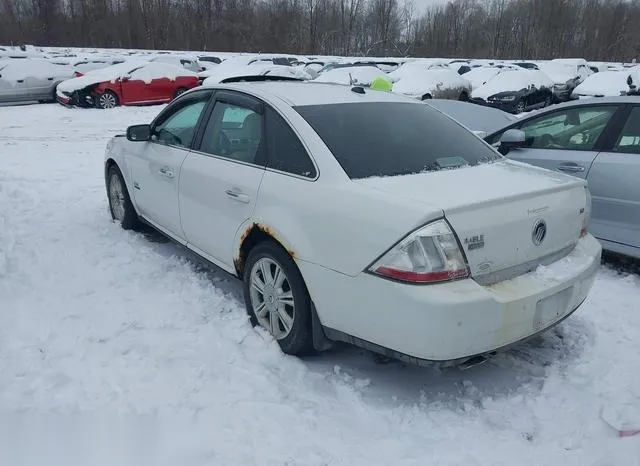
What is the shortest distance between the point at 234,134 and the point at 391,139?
1.17 metres

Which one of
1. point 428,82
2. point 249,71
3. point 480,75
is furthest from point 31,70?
point 480,75

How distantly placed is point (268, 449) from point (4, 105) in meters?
19.1

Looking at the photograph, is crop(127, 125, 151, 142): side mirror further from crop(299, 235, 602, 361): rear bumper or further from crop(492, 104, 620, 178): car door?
crop(492, 104, 620, 178): car door

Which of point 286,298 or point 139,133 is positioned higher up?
point 139,133

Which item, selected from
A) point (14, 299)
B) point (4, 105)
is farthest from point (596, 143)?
point (4, 105)

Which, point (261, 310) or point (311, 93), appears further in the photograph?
point (311, 93)

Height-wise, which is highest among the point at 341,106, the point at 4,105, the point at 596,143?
the point at 341,106

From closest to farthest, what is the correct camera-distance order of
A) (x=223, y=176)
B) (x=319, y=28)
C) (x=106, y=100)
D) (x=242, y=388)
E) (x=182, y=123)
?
1. (x=242, y=388)
2. (x=223, y=176)
3. (x=182, y=123)
4. (x=106, y=100)
5. (x=319, y=28)

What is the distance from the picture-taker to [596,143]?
488 cm

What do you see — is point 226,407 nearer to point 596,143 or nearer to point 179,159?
point 179,159

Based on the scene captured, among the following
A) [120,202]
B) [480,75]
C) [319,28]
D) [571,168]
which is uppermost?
[319,28]

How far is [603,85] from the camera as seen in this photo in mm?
18953

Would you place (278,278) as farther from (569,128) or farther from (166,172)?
(569,128)

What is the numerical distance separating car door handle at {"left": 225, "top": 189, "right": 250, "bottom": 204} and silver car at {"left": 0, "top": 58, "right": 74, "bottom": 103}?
1737 cm
